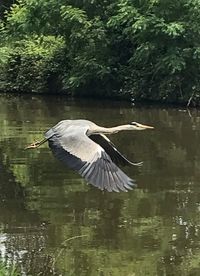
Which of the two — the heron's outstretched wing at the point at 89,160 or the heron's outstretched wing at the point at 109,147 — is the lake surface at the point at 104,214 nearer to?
the heron's outstretched wing at the point at 109,147

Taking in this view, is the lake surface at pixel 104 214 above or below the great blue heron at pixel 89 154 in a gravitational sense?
below

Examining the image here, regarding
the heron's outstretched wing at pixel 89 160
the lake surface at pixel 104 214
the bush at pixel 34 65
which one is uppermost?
the bush at pixel 34 65

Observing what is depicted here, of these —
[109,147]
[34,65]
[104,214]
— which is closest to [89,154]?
[109,147]

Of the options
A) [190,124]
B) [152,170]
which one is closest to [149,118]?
[190,124]

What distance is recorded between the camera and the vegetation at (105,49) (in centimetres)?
2234

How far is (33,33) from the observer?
2702cm

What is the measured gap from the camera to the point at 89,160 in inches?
239

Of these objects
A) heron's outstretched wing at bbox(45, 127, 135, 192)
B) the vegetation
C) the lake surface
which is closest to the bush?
the vegetation

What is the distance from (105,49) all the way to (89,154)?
19596 mm

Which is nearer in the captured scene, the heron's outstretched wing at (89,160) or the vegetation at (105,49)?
the heron's outstretched wing at (89,160)

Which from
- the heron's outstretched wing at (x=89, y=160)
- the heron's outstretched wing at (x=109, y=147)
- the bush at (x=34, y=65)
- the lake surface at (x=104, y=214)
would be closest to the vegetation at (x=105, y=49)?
the bush at (x=34, y=65)

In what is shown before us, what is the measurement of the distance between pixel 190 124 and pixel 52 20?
1020cm

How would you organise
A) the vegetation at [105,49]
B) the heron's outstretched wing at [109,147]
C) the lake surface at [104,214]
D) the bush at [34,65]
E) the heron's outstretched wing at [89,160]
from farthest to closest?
the bush at [34,65]
the vegetation at [105,49]
the heron's outstretched wing at [109,147]
the lake surface at [104,214]
the heron's outstretched wing at [89,160]

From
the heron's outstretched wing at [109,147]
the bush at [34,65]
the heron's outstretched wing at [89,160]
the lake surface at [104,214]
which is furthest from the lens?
the bush at [34,65]
